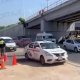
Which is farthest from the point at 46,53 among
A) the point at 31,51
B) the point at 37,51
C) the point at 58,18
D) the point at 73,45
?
the point at 58,18

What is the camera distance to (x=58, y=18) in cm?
5122

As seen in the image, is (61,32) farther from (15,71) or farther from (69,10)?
(15,71)

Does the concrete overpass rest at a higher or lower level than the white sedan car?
higher

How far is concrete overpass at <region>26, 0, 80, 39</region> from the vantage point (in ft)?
141

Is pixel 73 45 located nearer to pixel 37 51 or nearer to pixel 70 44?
pixel 70 44

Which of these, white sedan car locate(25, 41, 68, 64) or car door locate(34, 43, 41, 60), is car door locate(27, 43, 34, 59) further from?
car door locate(34, 43, 41, 60)

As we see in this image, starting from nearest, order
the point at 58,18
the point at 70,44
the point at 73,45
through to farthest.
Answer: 1. the point at 73,45
2. the point at 70,44
3. the point at 58,18

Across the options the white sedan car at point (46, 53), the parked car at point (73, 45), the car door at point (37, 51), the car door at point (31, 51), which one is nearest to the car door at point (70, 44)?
the parked car at point (73, 45)

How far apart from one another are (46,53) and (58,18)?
35.0m

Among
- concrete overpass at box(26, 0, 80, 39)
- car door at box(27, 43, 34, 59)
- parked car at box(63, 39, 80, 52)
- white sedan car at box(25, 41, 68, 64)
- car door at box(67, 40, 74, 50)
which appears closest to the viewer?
white sedan car at box(25, 41, 68, 64)

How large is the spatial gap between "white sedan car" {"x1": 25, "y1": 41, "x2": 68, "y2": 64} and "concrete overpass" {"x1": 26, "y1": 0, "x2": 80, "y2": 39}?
2251 centimetres

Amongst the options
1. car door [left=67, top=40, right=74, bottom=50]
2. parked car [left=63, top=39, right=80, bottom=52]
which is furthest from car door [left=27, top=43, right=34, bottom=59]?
car door [left=67, top=40, right=74, bottom=50]

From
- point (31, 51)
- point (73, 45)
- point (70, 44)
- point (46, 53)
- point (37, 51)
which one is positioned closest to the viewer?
point (46, 53)

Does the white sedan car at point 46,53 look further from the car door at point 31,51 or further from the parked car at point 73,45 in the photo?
the parked car at point 73,45
